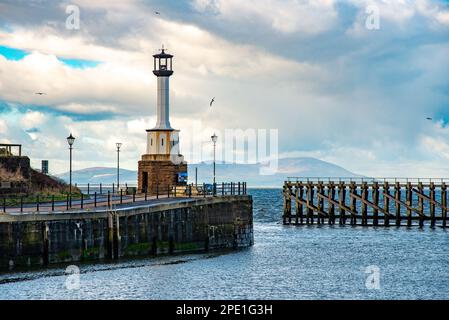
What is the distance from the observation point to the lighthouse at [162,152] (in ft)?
202

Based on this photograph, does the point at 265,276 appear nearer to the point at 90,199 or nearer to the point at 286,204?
the point at 90,199

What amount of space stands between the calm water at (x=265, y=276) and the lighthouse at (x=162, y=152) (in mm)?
9108

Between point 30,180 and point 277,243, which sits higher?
point 30,180

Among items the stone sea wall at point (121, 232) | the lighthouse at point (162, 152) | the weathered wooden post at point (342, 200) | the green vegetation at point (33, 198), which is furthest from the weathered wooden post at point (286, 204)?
the green vegetation at point (33, 198)

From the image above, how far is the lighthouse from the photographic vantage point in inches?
2420

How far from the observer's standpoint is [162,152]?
6241cm

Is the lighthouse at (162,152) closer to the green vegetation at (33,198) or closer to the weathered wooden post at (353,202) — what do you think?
the green vegetation at (33,198)

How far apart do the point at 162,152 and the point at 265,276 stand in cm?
2368

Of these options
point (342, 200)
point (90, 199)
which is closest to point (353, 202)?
point (342, 200)
